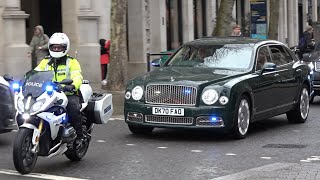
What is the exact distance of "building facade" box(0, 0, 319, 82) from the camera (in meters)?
18.4

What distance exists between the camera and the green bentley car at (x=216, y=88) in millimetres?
9773

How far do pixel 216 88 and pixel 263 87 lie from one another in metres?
1.40

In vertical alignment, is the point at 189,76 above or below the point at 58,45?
below

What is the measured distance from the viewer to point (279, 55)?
12.0 m

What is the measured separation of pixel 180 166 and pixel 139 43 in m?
17.1

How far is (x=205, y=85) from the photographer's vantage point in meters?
9.78

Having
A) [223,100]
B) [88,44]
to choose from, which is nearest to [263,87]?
[223,100]

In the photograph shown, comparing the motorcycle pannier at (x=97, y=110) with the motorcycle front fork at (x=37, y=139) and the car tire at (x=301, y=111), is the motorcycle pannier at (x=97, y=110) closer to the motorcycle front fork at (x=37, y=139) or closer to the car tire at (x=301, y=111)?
the motorcycle front fork at (x=37, y=139)

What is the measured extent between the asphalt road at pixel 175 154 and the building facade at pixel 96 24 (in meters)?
7.54

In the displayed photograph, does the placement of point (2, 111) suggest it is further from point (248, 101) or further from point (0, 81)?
point (248, 101)

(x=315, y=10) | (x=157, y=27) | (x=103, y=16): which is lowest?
(x=157, y=27)

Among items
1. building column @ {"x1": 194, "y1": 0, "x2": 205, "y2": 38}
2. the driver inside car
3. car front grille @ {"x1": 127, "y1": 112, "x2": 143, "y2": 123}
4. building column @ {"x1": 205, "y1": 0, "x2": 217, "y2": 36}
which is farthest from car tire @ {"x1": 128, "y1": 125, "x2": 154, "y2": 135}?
building column @ {"x1": 205, "y1": 0, "x2": 217, "y2": 36}

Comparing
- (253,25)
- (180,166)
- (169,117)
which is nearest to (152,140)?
(169,117)

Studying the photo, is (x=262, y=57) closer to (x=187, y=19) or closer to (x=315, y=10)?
(x=187, y=19)
